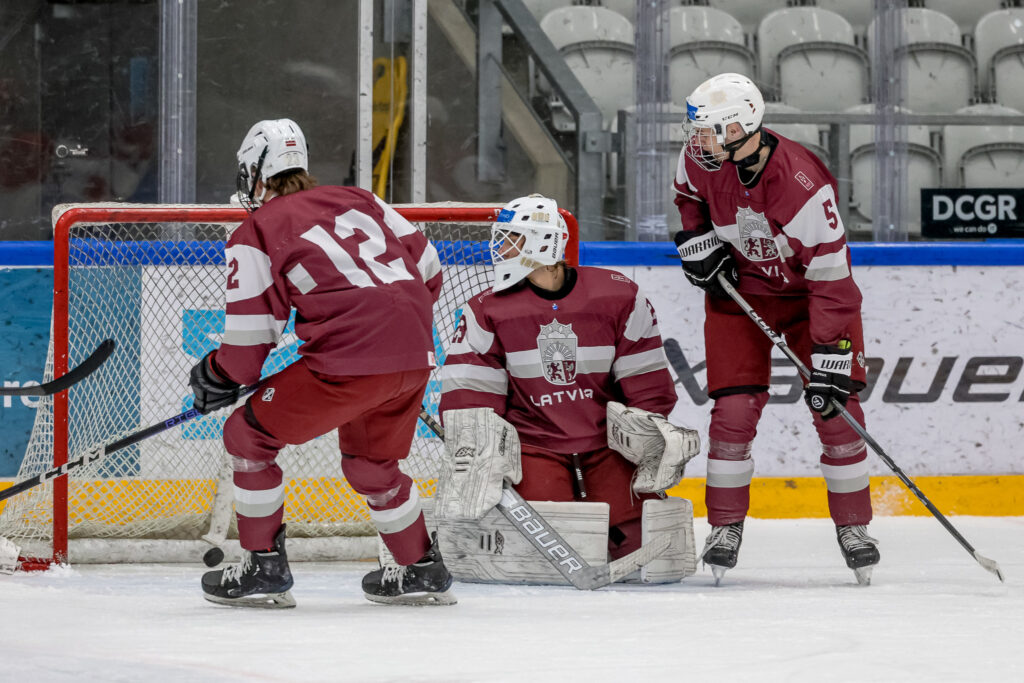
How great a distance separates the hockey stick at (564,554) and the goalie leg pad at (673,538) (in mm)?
57

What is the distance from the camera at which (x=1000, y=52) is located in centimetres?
509

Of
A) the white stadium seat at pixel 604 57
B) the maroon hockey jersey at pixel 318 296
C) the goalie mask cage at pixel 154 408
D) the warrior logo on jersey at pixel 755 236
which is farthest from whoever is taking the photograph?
the white stadium seat at pixel 604 57

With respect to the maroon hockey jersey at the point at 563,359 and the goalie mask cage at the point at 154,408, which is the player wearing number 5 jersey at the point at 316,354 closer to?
the maroon hockey jersey at the point at 563,359

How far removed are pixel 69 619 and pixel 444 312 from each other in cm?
149

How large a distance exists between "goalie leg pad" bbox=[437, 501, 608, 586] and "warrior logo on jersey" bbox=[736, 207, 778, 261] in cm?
73

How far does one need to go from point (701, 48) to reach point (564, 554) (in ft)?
7.34

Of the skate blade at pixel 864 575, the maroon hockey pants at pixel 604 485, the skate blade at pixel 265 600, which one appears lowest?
the skate blade at pixel 864 575

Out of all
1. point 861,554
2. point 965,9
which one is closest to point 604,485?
point 861,554

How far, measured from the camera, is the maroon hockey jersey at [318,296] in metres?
2.73

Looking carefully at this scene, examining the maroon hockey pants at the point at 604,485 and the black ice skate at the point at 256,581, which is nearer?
the black ice skate at the point at 256,581

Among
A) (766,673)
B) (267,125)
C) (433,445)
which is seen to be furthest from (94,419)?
(766,673)

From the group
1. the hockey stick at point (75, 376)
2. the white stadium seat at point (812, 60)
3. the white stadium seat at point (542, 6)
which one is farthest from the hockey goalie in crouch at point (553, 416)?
the white stadium seat at point (812, 60)

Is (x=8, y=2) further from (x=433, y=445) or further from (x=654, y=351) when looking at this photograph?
(x=654, y=351)

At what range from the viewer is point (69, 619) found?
2.68 metres
